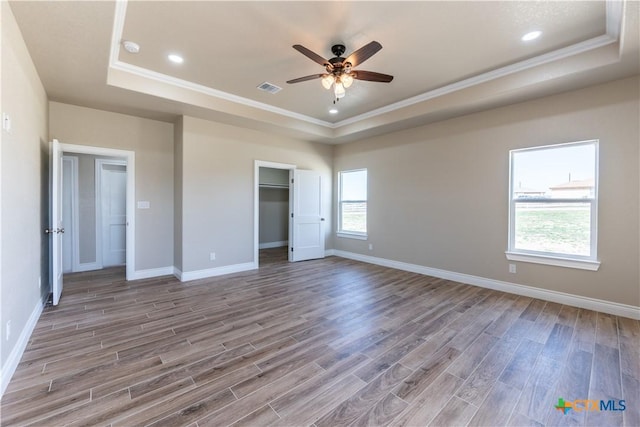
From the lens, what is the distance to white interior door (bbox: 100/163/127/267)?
5.48 metres

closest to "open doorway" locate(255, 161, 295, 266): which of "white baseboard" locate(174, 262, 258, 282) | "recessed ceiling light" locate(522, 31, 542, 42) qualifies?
"white baseboard" locate(174, 262, 258, 282)

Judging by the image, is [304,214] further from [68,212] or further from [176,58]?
[68,212]

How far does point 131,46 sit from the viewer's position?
2980 millimetres

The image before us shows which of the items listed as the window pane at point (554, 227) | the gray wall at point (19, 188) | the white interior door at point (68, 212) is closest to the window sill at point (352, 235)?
the window pane at point (554, 227)

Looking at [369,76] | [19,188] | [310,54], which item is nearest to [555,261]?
[369,76]

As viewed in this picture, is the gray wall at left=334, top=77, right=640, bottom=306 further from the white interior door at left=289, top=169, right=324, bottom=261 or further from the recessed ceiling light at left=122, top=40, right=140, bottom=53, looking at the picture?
the recessed ceiling light at left=122, top=40, right=140, bottom=53

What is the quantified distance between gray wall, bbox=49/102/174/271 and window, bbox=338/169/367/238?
148 inches

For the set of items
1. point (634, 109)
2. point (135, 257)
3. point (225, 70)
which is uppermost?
point (225, 70)

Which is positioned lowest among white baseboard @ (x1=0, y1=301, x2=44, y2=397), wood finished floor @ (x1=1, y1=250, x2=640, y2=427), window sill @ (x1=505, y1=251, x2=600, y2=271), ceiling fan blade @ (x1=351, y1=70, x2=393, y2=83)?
wood finished floor @ (x1=1, y1=250, x2=640, y2=427)

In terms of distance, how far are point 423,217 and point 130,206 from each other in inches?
203

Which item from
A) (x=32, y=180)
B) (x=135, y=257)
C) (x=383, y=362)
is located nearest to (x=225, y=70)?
(x=32, y=180)

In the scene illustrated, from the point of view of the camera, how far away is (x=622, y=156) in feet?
10.4

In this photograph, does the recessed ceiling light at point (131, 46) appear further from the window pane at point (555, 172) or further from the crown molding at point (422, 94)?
the window pane at point (555, 172)

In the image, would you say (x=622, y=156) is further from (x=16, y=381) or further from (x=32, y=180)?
(x=32, y=180)
